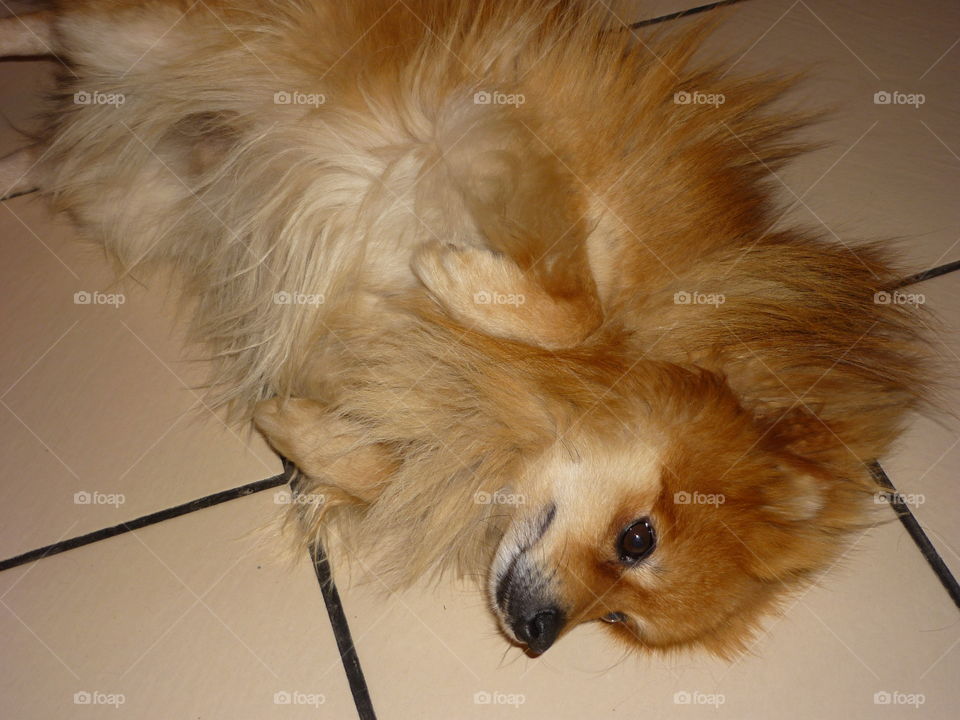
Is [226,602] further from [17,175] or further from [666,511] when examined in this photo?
[17,175]

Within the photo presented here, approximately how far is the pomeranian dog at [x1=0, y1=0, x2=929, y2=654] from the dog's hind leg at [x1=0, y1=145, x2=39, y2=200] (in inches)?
8.8

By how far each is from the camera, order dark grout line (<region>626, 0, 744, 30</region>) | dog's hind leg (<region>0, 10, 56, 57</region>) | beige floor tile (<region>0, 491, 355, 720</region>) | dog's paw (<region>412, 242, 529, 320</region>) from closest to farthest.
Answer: dog's paw (<region>412, 242, 529, 320</region>), beige floor tile (<region>0, 491, 355, 720</region>), dog's hind leg (<region>0, 10, 56, 57</region>), dark grout line (<region>626, 0, 744, 30</region>)

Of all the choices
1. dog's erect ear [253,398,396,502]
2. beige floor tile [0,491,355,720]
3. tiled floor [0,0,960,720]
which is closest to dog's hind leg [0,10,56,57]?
tiled floor [0,0,960,720]

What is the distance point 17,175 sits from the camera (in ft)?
5.98

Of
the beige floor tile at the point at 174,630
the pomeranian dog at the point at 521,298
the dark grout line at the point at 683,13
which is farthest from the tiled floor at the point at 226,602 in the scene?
the dark grout line at the point at 683,13

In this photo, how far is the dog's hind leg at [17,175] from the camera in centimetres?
181

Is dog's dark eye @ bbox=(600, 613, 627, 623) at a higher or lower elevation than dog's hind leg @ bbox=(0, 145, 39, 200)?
lower

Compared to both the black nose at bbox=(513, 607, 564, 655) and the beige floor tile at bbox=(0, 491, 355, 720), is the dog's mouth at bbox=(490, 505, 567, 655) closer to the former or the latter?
the black nose at bbox=(513, 607, 564, 655)

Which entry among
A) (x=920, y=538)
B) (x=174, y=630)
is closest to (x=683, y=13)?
(x=920, y=538)

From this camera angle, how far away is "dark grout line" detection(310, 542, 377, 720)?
1.48 m

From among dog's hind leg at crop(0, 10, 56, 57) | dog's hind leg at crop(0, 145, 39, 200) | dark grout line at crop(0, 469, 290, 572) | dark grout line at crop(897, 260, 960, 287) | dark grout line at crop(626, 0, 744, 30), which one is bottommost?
dark grout line at crop(0, 469, 290, 572)

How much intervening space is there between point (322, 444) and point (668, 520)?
2.26 feet

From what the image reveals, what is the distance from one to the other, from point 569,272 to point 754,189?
539 mm

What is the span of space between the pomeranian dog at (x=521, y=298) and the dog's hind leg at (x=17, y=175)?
222 millimetres
